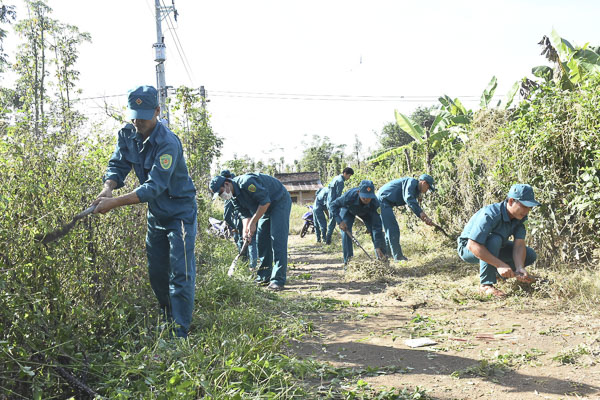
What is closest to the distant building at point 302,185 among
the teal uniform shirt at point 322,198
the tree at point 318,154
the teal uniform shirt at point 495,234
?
the tree at point 318,154

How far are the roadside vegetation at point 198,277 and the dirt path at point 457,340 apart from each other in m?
0.09

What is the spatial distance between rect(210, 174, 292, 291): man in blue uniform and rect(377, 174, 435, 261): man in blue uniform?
2.31 m

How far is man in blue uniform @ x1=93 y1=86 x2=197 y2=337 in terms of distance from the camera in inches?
145

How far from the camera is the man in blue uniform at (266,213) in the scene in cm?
652

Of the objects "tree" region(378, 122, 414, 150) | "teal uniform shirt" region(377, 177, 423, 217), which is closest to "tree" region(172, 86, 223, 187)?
"teal uniform shirt" region(377, 177, 423, 217)

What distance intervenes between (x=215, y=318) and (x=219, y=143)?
1172 centimetres

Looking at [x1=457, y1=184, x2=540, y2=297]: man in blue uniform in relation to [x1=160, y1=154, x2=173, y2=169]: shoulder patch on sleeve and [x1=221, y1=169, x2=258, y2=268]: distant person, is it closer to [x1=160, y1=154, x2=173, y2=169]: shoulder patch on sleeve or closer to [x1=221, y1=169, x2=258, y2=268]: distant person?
[x1=160, y1=154, x2=173, y2=169]: shoulder patch on sleeve

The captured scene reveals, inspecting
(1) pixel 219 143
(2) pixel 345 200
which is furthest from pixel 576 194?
(1) pixel 219 143

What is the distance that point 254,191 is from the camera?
644cm

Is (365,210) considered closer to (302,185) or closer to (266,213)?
(266,213)

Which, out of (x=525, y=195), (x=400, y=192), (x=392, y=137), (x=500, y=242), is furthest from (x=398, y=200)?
(x=392, y=137)

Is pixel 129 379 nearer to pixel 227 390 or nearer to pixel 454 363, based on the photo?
pixel 227 390

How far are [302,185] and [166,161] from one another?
117 feet

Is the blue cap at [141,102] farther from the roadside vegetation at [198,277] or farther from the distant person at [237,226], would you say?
the distant person at [237,226]
